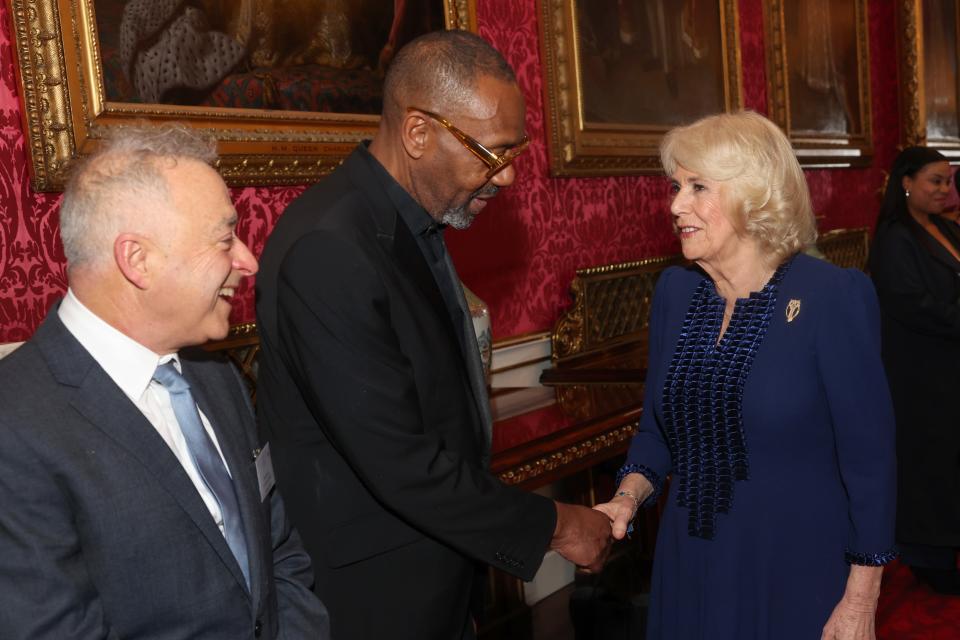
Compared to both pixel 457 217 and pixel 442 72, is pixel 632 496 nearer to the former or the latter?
pixel 457 217

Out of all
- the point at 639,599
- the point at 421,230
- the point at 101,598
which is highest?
the point at 421,230

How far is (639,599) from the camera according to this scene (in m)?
4.10

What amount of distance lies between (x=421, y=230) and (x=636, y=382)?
2471mm

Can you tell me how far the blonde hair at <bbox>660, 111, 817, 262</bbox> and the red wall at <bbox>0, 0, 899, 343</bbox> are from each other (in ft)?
5.82

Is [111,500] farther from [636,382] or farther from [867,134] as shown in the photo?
[867,134]

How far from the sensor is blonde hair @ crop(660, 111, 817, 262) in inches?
87.4

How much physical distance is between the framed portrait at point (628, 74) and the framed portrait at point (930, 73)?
3416 millimetres

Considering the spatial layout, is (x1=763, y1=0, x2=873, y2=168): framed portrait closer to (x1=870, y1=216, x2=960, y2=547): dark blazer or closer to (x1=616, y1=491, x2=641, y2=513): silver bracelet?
(x1=870, y1=216, x2=960, y2=547): dark blazer

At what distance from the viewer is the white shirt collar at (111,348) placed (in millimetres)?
1539

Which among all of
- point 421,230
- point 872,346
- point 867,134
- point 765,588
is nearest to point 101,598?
point 421,230

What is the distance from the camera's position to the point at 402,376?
6.01ft

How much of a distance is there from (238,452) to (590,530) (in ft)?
2.81

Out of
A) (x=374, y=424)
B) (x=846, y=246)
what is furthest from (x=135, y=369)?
(x=846, y=246)

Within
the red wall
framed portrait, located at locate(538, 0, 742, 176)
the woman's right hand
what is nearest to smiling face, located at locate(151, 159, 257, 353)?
the woman's right hand
